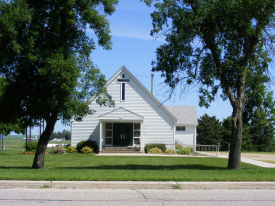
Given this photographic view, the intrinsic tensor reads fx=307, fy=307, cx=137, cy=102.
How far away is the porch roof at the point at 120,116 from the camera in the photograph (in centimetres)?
2804

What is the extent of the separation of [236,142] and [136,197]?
7.74 metres

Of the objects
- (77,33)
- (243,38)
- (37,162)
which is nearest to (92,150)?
(37,162)

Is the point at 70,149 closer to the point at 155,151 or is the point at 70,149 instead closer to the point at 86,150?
the point at 86,150

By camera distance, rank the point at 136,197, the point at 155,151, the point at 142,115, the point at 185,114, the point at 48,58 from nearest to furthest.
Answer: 1. the point at 136,197
2. the point at 48,58
3. the point at 155,151
4. the point at 142,115
5. the point at 185,114

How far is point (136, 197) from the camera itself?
8.20 meters

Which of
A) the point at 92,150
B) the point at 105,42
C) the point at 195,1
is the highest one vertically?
the point at 195,1

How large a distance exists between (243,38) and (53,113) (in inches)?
386

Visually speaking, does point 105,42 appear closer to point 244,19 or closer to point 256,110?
point 244,19

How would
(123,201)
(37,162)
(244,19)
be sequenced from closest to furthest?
(123,201) < (244,19) < (37,162)

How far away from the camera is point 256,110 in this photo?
608 inches

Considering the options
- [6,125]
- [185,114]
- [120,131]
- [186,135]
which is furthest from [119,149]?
[185,114]

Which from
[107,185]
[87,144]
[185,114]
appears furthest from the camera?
[185,114]

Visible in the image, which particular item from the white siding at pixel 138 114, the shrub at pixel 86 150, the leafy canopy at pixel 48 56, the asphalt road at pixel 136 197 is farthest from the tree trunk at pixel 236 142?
the shrub at pixel 86 150

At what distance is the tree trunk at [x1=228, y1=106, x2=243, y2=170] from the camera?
559 inches
